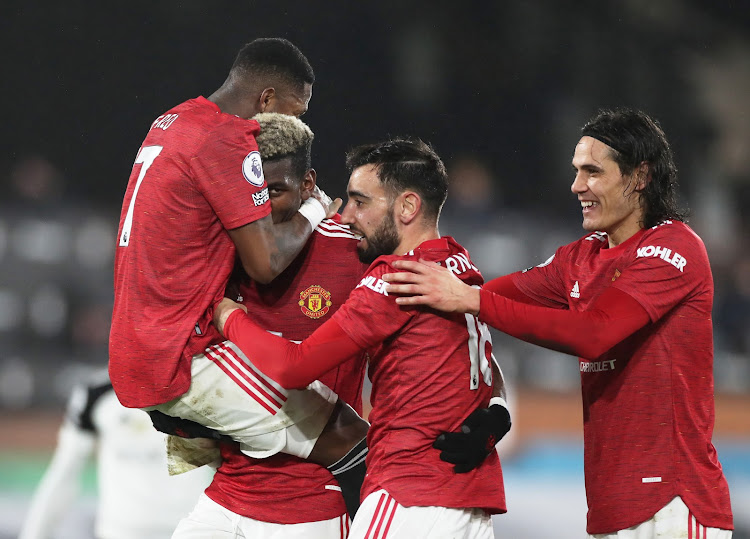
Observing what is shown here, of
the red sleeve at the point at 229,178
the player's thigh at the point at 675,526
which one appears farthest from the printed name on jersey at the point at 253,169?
the player's thigh at the point at 675,526

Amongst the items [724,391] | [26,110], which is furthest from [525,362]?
[26,110]

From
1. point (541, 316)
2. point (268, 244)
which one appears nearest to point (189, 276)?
point (268, 244)

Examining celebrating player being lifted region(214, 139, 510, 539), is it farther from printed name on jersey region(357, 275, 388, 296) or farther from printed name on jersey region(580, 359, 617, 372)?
printed name on jersey region(580, 359, 617, 372)

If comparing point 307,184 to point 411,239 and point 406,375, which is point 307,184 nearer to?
point 411,239

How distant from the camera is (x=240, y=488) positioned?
3.21 metres

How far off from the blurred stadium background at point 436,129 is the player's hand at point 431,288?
14.0ft

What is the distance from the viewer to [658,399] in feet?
9.49

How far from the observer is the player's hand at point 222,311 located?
2.90 meters

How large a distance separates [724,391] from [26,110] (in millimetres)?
8901

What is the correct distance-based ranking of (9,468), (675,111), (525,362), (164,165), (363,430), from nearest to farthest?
1. (164,165)
2. (363,430)
3. (9,468)
4. (525,362)
5. (675,111)

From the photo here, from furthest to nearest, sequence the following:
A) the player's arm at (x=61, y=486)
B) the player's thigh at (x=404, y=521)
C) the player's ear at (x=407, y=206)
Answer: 1. the player's arm at (x=61, y=486)
2. the player's ear at (x=407, y=206)
3. the player's thigh at (x=404, y=521)

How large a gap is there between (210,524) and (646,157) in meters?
2.03

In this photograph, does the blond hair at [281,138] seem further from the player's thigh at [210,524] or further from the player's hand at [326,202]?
the player's thigh at [210,524]

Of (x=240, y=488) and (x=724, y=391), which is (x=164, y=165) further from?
(x=724, y=391)
